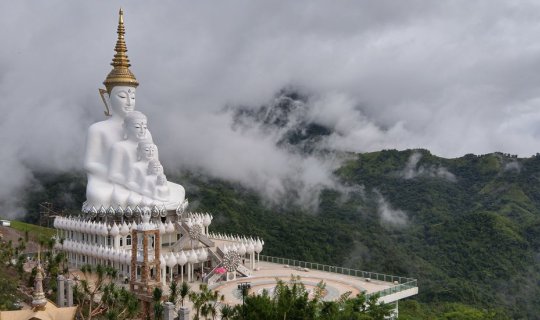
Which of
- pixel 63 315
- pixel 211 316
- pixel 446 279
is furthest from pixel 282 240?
pixel 63 315

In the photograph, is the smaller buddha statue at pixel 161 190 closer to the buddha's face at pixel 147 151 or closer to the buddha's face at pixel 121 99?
the buddha's face at pixel 147 151

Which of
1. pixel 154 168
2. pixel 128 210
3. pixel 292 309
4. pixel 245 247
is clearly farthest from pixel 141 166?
pixel 292 309

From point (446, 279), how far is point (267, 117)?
199 ft

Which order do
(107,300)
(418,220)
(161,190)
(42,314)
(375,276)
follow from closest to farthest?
(42,314) < (107,300) < (161,190) < (375,276) < (418,220)

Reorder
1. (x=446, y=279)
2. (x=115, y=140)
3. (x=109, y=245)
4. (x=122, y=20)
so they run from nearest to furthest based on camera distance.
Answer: (x=109, y=245), (x=115, y=140), (x=122, y=20), (x=446, y=279)

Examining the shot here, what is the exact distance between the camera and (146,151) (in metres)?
40.4

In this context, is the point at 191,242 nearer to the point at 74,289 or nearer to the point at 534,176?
the point at 74,289

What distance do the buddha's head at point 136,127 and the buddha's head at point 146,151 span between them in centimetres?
68

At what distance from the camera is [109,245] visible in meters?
37.5

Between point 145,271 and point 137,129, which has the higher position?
point 137,129

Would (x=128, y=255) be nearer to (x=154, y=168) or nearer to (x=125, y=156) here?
(x=154, y=168)

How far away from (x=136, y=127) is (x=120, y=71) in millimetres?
5186

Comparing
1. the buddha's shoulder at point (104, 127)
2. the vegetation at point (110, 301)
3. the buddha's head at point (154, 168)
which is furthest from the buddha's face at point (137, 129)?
the vegetation at point (110, 301)

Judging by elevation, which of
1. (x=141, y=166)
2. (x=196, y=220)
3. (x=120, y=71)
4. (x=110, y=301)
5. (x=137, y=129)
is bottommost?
(x=110, y=301)
